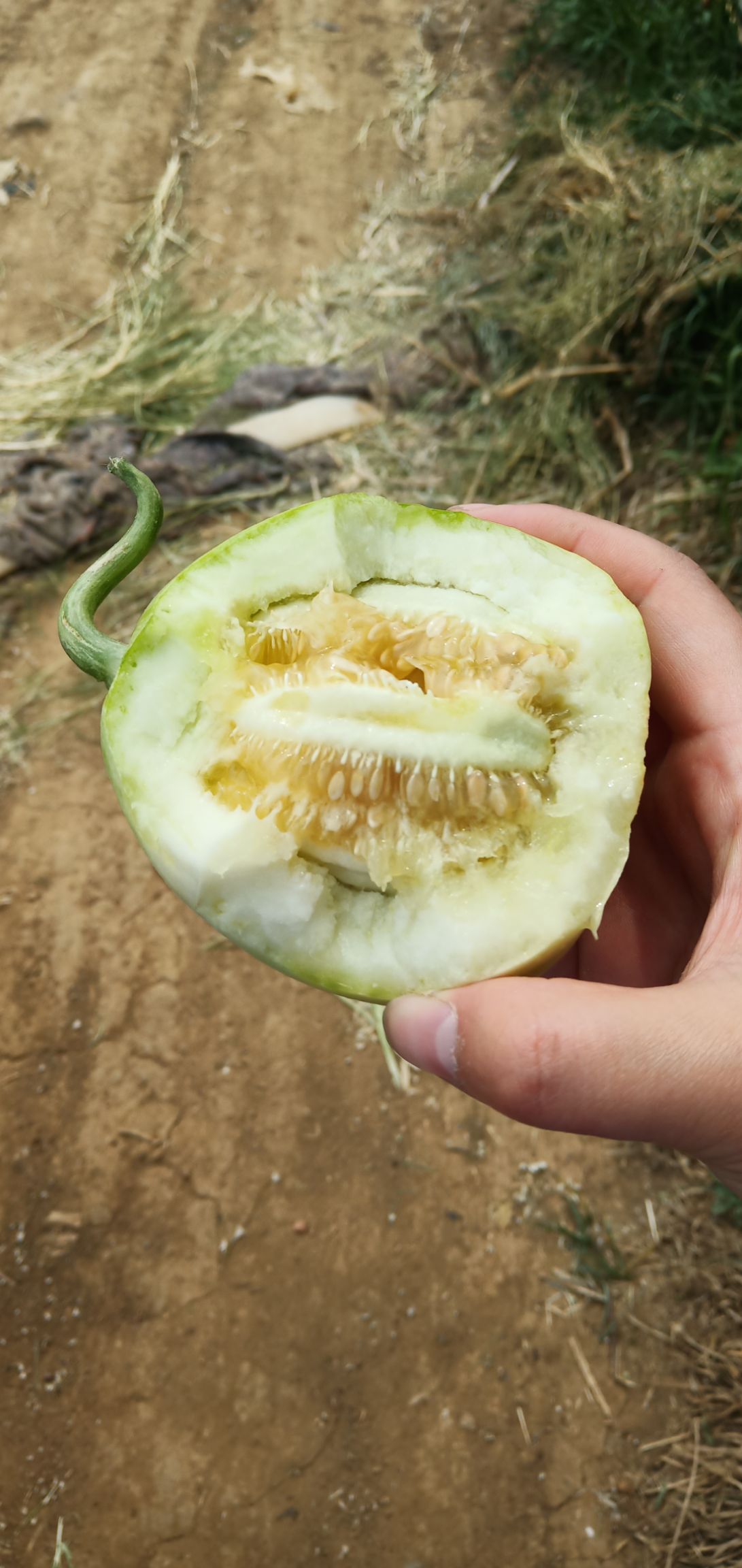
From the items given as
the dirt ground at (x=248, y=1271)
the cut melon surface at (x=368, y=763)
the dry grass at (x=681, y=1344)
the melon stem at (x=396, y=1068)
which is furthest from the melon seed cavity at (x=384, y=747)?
the dry grass at (x=681, y=1344)

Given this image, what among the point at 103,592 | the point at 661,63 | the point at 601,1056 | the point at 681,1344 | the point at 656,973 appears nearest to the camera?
the point at 601,1056

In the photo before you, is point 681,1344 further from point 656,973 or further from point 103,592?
point 103,592

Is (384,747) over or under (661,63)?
under

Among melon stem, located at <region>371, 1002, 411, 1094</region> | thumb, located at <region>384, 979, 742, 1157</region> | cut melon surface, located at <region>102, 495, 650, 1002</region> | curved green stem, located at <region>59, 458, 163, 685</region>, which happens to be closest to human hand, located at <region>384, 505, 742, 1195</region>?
thumb, located at <region>384, 979, 742, 1157</region>

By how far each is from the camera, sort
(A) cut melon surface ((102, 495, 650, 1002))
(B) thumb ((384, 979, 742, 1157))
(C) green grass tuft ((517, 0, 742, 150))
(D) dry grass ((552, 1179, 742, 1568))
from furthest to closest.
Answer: (C) green grass tuft ((517, 0, 742, 150)) < (D) dry grass ((552, 1179, 742, 1568)) < (A) cut melon surface ((102, 495, 650, 1002)) < (B) thumb ((384, 979, 742, 1157))

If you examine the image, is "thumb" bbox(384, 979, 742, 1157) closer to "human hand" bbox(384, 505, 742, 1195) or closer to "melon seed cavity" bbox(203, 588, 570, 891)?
"human hand" bbox(384, 505, 742, 1195)

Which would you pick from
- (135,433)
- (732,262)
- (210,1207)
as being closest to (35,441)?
(135,433)

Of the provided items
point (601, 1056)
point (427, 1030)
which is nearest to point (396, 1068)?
point (427, 1030)
